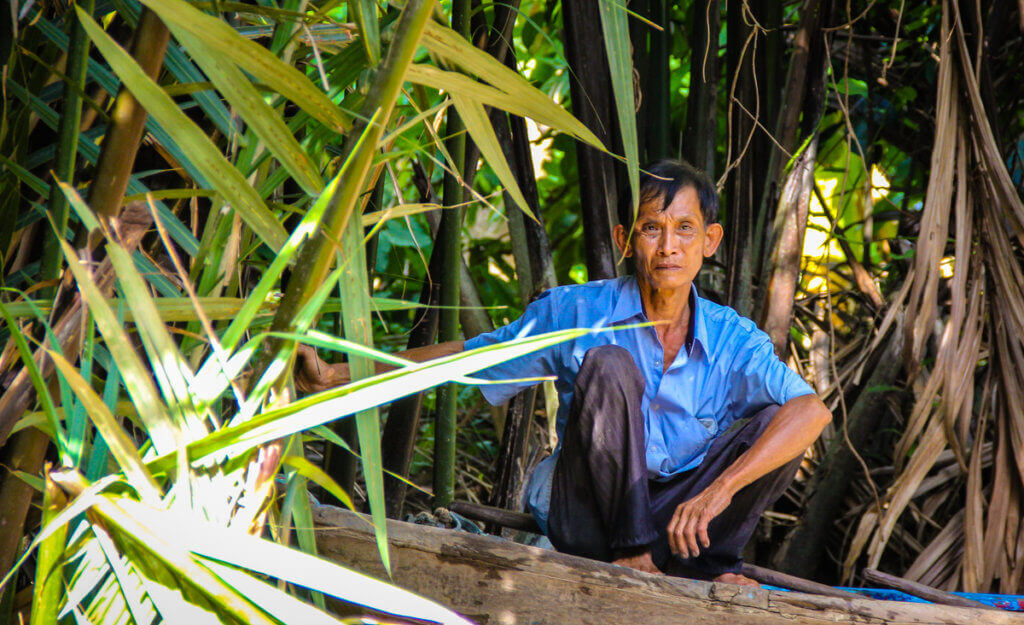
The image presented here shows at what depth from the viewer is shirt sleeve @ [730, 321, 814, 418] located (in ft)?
5.39

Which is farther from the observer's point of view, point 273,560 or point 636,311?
point 636,311

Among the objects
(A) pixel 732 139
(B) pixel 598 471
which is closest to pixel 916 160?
(A) pixel 732 139

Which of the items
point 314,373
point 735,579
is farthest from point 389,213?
point 735,579

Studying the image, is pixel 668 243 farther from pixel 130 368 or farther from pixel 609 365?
pixel 130 368

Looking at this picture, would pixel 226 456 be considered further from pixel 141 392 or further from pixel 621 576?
pixel 621 576

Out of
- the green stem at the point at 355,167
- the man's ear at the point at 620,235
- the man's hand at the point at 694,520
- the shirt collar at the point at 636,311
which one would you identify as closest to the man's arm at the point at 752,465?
the man's hand at the point at 694,520

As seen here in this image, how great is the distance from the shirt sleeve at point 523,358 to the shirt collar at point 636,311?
0.40 ft

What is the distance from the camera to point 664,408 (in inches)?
69.1

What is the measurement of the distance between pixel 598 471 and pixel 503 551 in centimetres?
30

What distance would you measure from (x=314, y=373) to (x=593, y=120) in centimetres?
90

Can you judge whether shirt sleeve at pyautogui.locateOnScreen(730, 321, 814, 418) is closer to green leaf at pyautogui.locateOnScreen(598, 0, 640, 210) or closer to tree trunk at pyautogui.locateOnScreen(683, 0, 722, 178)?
tree trunk at pyautogui.locateOnScreen(683, 0, 722, 178)

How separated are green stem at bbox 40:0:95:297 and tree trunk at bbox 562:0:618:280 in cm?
105

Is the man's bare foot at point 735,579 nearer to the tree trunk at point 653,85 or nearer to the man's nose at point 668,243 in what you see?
the man's nose at point 668,243

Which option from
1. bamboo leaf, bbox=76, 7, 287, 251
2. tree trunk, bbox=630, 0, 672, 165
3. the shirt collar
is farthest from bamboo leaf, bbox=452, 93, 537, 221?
tree trunk, bbox=630, 0, 672, 165
